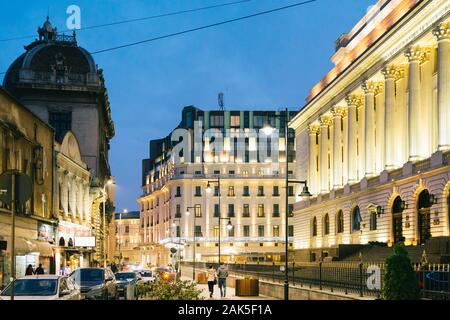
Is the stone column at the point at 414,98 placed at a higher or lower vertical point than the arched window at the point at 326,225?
higher

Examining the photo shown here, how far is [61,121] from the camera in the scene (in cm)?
7975

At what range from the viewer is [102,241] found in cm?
8581

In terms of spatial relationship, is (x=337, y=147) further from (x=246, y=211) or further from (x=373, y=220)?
(x=246, y=211)

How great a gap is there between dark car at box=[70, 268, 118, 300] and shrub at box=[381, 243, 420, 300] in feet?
41.7

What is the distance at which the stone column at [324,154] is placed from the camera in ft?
260

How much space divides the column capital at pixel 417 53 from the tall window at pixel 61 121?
40.7 metres

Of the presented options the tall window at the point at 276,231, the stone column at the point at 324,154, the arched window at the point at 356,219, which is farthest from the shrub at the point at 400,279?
the tall window at the point at 276,231

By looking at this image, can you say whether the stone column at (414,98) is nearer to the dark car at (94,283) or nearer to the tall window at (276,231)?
the dark car at (94,283)

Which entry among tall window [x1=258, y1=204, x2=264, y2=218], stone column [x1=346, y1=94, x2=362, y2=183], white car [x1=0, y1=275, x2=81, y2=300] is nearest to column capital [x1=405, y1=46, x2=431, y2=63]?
stone column [x1=346, y1=94, x2=362, y2=183]

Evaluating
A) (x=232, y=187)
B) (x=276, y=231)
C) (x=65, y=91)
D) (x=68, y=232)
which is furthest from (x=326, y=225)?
(x=232, y=187)

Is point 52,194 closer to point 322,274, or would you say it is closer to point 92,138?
point 322,274

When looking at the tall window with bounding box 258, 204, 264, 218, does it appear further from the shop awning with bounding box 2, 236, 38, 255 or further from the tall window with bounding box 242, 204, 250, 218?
the shop awning with bounding box 2, 236, 38, 255

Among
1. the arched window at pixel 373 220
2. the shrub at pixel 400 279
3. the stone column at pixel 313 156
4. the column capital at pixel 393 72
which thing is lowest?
the shrub at pixel 400 279
